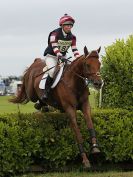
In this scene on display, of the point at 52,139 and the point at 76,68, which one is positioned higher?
the point at 76,68

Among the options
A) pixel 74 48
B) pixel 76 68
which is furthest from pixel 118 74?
A: pixel 76 68

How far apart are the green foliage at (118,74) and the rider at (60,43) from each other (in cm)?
163

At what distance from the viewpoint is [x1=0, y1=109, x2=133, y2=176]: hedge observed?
1110 centimetres

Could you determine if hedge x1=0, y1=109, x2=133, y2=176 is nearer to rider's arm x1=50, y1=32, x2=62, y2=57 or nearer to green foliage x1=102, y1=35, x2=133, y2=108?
green foliage x1=102, y1=35, x2=133, y2=108

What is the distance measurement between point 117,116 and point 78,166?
1376 mm

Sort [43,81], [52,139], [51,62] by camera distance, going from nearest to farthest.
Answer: [52,139], [43,81], [51,62]

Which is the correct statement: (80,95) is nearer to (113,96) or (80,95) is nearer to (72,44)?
(72,44)

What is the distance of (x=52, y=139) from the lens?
11.5 m

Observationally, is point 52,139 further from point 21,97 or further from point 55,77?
point 21,97

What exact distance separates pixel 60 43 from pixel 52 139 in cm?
205

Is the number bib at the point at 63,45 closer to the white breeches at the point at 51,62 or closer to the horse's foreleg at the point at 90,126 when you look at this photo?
the white breeches at the point at 51,62

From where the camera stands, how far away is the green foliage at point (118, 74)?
13.0 metres

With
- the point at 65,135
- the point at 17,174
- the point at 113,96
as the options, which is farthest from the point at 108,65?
the point at 17,174

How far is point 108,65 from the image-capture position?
13.5m
